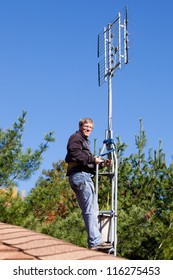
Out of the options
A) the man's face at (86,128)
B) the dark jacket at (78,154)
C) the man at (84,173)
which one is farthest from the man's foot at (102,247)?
the man's face at (86,128)

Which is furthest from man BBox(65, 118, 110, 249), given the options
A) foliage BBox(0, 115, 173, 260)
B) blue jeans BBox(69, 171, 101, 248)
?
foliage BBox(0, 115, 173, 260)

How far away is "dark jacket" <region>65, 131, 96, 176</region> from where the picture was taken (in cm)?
454

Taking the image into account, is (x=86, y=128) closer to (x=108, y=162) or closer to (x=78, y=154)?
(x=78, y=154)

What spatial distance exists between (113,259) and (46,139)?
7.04 m

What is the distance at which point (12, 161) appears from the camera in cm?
931

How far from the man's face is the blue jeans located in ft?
1.19

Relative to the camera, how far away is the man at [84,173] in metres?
4.52

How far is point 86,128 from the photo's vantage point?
4680 millimetres

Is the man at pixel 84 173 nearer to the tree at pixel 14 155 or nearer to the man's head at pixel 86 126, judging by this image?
the man's head at pixel 86 126

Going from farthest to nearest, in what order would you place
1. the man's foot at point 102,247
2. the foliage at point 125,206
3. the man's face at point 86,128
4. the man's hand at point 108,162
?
the foliage at point 125,206, the man's hand at point 108,162, the man's face at point 86,128, the man's foot at point 102,247

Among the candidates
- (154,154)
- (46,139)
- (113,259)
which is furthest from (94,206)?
(154,154)

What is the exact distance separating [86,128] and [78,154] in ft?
0.94

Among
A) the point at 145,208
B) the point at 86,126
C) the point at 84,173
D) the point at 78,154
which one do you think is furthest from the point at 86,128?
the point at 145,208
